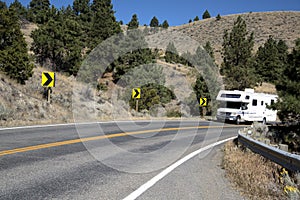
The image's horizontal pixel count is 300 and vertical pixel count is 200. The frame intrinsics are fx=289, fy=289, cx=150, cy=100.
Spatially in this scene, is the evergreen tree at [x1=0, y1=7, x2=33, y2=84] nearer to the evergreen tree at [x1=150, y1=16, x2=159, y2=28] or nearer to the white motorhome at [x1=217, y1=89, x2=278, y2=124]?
the white motorhome at [x1=217, y1=89, x2=278, y2=124]

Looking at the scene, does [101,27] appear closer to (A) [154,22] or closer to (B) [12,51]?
(B) [12,51]

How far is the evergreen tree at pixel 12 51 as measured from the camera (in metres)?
21.0

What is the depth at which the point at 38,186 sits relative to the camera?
16.9 feet

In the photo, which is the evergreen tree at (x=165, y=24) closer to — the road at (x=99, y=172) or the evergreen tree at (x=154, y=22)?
the evergreen tree at (x=154, y=22)

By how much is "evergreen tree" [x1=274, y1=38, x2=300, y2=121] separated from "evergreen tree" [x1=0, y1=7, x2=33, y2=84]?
19313mm

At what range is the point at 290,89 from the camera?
898 inches

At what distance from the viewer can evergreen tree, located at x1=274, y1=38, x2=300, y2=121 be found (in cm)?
2120

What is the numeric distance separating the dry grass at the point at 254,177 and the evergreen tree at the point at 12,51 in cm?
1779

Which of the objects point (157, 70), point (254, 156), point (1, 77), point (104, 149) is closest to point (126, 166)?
point (104, 149)

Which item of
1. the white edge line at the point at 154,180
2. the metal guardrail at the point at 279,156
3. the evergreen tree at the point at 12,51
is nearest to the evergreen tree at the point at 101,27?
Result: the evergreen tree at the point at 12,51

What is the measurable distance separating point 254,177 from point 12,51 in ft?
66.0

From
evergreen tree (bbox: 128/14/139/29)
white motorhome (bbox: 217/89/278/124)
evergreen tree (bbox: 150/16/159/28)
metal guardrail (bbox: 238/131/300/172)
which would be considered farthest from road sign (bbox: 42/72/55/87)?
evergreen tree (bbox: 150/16/159/28)

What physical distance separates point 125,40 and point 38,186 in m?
36.2

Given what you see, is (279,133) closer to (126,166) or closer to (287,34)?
(126,166)
